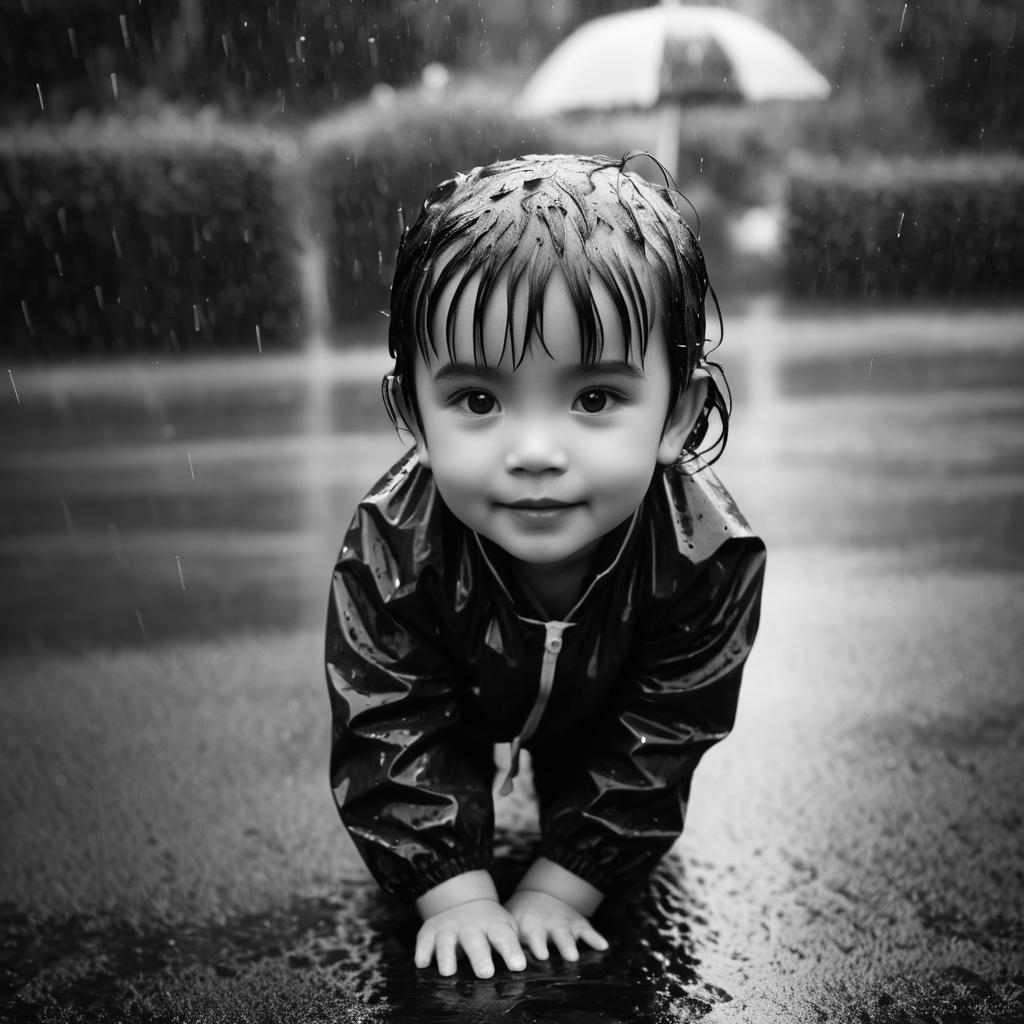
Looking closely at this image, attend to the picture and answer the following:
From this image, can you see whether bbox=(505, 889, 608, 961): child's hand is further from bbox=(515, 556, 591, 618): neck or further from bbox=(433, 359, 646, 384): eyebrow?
bbox=(433, 359, 646, 384): eyebrow

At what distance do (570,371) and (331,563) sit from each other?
265cm

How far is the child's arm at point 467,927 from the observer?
1.73 metres

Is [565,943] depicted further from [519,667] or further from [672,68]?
[672,68]

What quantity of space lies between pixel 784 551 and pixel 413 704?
2.43 m

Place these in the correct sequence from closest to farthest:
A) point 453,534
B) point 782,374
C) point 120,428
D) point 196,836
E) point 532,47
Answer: point 453,534 → point 196,836 → point 120,428 → point 782,374 → point 532,47

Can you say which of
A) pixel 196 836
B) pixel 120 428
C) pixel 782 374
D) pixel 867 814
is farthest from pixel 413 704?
pixel 782 374

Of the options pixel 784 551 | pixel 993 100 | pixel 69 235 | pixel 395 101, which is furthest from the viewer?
pixel 993 100

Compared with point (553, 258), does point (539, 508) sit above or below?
below

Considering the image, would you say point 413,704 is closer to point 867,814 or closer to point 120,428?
point 867,814

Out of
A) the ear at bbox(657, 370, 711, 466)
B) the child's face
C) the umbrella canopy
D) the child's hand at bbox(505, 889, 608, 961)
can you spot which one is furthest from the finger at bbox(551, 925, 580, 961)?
the umbrella canopy

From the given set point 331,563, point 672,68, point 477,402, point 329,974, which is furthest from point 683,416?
point 672,68

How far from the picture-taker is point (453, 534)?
71.6 inches

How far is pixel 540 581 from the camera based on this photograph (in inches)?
72.1

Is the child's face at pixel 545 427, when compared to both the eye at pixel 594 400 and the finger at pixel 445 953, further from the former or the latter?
the finger at pixel 445 953
